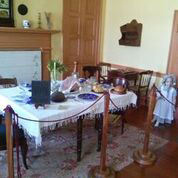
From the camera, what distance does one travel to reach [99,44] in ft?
20.4

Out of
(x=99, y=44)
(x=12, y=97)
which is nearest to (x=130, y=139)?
(x=12, y=97)

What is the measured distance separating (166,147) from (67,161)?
1.46 m

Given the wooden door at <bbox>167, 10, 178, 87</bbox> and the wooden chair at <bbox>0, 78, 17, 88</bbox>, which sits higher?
the wooden door at <bbox>167, 10, 178, 87</bbox>

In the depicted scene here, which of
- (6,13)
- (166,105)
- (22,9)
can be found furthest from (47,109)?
(22,9)

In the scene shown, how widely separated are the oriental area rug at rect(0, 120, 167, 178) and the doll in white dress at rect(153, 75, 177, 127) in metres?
0.54

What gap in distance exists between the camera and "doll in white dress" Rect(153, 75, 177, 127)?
406 centimetres

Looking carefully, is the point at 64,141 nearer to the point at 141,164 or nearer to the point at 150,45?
the point at 141,164

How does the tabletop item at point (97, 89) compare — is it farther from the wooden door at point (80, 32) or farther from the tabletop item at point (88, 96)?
the wooden door at point (80, 32)

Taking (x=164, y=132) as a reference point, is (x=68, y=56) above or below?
above

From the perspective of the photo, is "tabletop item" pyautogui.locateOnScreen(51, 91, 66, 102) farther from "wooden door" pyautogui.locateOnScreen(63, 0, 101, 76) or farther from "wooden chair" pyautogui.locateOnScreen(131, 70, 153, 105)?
"wooden door" pyautogui.locateOnScreen(63, 0, 101, 76)

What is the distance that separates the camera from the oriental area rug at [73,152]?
2.64 m

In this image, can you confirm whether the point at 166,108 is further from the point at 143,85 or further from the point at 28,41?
the point at 28,41

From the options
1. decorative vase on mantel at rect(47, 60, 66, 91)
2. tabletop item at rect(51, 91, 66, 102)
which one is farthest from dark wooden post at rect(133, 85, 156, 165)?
decorative vase on mantel at rect(47, 60, 66, 91)

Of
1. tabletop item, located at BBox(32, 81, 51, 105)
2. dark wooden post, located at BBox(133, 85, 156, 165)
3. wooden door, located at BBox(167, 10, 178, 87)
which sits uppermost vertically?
wooden door, located at BBox(167, 10, 178, 87)
